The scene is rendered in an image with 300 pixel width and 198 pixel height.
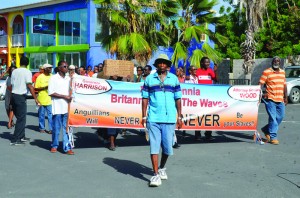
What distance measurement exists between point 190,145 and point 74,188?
4091mm

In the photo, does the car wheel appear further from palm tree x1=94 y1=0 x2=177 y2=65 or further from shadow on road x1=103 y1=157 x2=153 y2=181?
shadow on road x1=103 y1=157 x2=153 y2=181

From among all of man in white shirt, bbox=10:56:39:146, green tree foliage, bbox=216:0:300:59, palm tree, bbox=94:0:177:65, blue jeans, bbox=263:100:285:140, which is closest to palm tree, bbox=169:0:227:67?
palm tree, bbox=94:0:177:65

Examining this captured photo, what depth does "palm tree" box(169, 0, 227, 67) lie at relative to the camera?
22438mm

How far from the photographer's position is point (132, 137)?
36.1 ft

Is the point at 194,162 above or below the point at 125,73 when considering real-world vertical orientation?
below

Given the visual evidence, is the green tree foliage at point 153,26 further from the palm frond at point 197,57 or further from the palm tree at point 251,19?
the palm tree at point 251,19

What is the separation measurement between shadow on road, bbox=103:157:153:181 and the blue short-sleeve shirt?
39.8 inches

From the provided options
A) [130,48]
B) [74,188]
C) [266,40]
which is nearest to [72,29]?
[130,48]

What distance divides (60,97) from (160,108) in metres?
2.94

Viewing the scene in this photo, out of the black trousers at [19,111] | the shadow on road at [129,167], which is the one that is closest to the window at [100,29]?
the black trousers at [19,111]

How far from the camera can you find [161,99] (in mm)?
6406

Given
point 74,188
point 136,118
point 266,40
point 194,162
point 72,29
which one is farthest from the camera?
point 266,40

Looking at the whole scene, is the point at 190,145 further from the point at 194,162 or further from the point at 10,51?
the point at 10,51

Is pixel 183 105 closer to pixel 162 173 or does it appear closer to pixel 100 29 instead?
pixel 162 173
